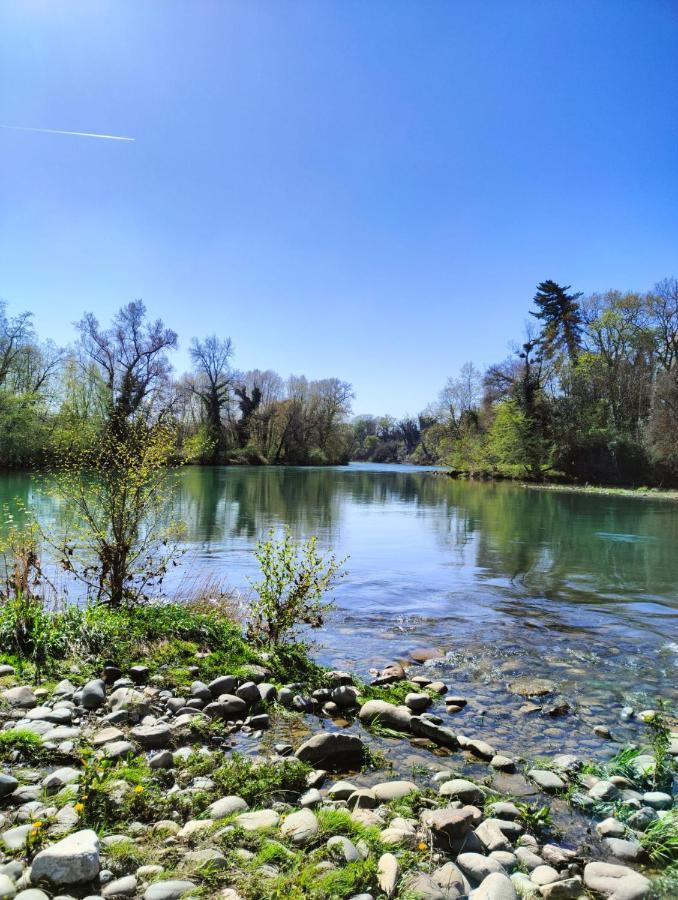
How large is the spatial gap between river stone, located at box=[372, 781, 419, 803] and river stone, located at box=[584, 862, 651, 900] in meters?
1.16

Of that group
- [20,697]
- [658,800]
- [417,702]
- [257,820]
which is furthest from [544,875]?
[20,697]

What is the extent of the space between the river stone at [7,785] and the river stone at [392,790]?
226cm

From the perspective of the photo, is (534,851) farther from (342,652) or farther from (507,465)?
(507,465)

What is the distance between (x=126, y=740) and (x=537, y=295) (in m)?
62.4

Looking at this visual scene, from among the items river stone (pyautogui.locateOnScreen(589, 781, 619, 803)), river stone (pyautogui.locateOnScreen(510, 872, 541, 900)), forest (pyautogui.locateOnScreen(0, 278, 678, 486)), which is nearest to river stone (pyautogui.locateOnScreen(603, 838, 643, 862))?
river stone (pyautogui.locateOnScreen(589, 781, 619, 803))

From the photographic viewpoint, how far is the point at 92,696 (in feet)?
15.8

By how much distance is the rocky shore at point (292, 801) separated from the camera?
2.73 metres

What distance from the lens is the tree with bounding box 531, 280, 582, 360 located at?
57562mm

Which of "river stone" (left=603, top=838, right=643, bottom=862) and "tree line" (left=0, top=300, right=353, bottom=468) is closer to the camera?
"river stone" (left=603, top=838, right=643, bottom=862)

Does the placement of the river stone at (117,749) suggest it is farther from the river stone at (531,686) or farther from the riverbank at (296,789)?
the river stone at (531,686)

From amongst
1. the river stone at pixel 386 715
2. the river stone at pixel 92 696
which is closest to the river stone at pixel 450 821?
the river stone at pixel 386 715

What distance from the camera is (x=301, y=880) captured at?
2.70 metres

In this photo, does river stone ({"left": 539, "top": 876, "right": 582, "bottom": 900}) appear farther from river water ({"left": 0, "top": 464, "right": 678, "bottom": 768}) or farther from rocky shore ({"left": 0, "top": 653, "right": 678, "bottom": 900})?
river water ({"left": 0, "top": 464, "right": 678, "bottom": 768})

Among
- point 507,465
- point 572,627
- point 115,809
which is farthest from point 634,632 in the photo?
point 507,465
